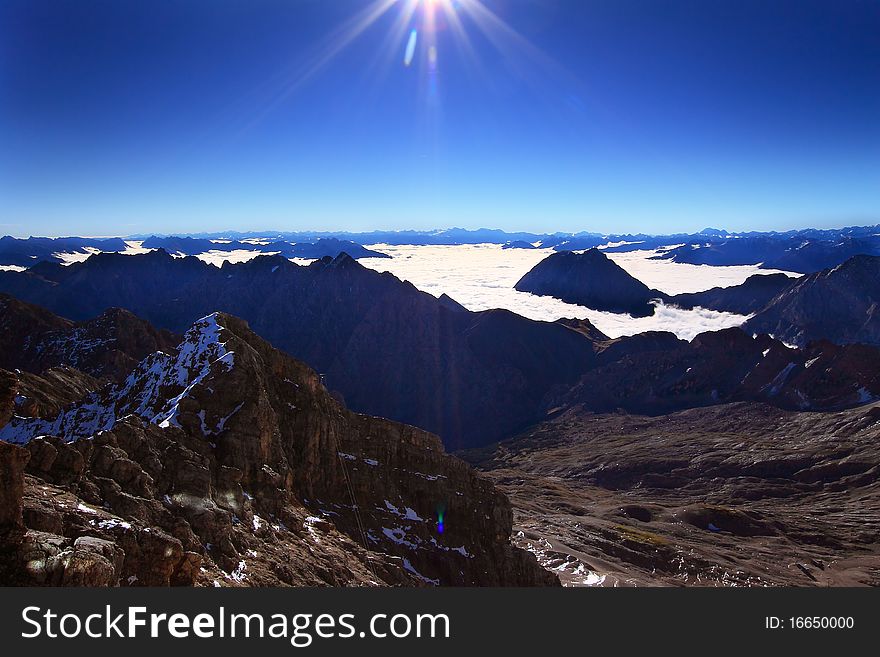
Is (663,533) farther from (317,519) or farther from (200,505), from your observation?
(200,505)

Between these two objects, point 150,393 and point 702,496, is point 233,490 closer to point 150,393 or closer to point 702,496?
point 150,393

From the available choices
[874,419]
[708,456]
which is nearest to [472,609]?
[708,456]

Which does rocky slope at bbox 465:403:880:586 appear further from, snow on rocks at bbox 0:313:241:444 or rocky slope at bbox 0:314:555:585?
snow on rocks at bbox 0:313:241:444

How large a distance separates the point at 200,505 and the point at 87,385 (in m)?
66.3

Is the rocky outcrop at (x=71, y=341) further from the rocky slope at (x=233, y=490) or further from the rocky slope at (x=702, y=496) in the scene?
the rocky slope at (x=702, y=496)

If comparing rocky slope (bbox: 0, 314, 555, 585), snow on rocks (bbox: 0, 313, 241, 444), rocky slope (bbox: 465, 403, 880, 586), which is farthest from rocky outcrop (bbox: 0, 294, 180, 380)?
rocky slope (bbox: 465, 403, 880, 586)

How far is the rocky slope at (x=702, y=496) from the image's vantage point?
89.2 meters

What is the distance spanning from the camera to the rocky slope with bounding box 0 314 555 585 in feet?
61.7

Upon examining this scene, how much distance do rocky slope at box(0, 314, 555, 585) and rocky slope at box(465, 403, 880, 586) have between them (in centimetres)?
3334

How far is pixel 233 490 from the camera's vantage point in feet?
104

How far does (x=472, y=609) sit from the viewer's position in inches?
542

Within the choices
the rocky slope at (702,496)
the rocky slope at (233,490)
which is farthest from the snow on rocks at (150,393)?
the rocky slope at (702,496)

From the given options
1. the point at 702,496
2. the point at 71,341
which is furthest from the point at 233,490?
the point at 702,496

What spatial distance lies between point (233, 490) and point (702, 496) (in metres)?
136
